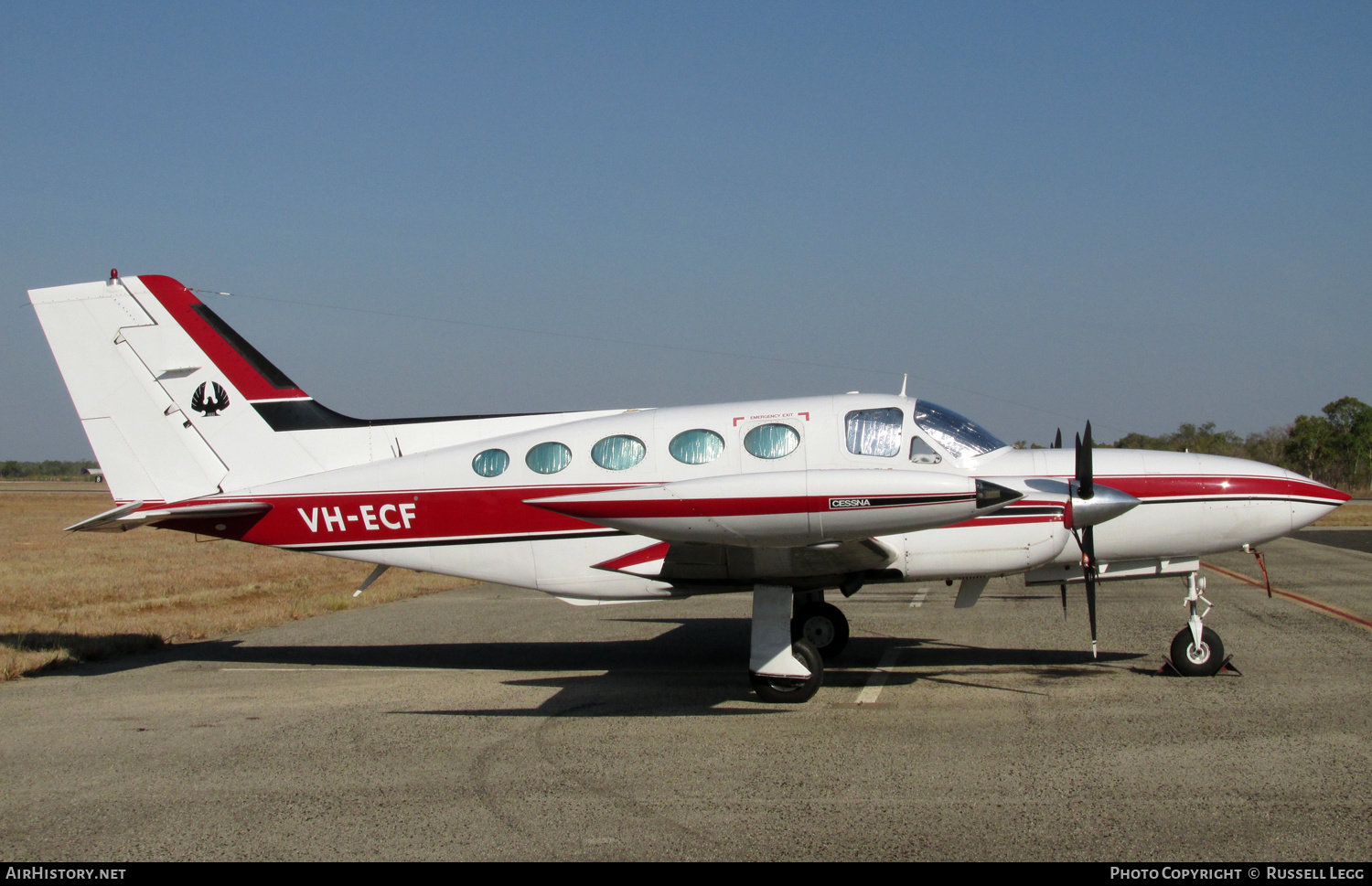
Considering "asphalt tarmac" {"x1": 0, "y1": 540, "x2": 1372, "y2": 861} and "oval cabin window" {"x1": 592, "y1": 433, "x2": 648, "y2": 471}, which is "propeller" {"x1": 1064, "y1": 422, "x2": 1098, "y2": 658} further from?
"oval cabin window" {"x1": 592, "y1": 433, "x2": 648, "y2": 471}

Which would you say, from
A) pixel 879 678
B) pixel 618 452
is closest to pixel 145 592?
pixel 618 452

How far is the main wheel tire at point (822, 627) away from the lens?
10.7 m

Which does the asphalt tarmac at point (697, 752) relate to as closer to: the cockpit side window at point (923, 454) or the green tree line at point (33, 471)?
the cockpit side window at point (923, 454)

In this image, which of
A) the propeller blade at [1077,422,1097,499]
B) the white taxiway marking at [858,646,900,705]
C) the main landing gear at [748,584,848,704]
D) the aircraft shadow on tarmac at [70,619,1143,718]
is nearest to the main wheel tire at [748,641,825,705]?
the main landing gear at [748,584,848,704]

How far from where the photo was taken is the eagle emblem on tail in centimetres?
1145

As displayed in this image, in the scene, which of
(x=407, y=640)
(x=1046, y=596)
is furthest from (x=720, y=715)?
(x=1046, y=596)

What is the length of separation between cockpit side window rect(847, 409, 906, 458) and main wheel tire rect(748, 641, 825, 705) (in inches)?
78.0

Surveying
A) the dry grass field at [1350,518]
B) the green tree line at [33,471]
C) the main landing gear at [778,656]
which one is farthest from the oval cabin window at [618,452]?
the green tree line at [33,471]

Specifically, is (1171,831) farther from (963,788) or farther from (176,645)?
(176,645)

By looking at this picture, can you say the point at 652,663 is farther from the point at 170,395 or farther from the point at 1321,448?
the point at 1321,448

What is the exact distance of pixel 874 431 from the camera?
9383mm

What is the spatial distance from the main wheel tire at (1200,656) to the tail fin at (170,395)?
9.06 metres

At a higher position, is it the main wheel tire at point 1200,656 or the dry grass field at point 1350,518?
the main wheel tire at point 1200,656

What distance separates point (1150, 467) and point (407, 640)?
959 cm
